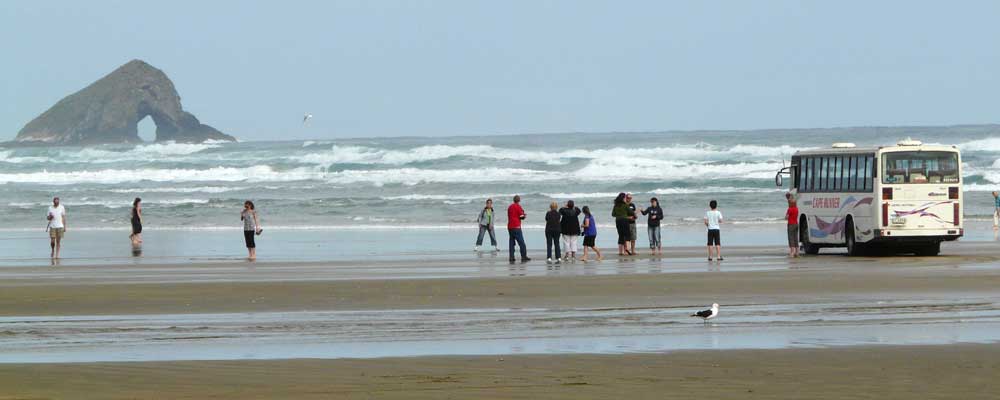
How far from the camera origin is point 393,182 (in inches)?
3004

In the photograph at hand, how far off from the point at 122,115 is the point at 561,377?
161 metres

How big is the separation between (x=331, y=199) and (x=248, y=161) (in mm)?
28908

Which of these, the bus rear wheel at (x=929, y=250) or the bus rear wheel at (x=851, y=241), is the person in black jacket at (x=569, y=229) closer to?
the bus rear wheel at (x=851, y=241)

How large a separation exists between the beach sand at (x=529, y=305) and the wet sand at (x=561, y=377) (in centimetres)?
2

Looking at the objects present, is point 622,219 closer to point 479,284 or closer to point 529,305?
point 479,284

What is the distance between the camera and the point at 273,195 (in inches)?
2657

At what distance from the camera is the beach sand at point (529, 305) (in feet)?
33.5

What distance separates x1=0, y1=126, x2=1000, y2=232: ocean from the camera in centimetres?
5212

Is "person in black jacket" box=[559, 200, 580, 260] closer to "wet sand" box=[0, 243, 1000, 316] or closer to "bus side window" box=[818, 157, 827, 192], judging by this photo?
"wet sand" box=[0, 243, 1000, 316]

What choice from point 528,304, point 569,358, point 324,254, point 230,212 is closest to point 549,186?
point 230,212

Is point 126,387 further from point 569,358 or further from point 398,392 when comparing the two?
point 569,358

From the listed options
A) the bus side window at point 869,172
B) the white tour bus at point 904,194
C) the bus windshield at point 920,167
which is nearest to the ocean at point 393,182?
the white tour bus at point 904,194

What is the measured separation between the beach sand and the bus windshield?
5.29 ft

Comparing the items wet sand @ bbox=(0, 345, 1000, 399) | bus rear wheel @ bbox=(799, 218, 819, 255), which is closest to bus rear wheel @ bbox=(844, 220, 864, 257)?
bus rear wheel @ bbox=(799, 218, 819, 255)
